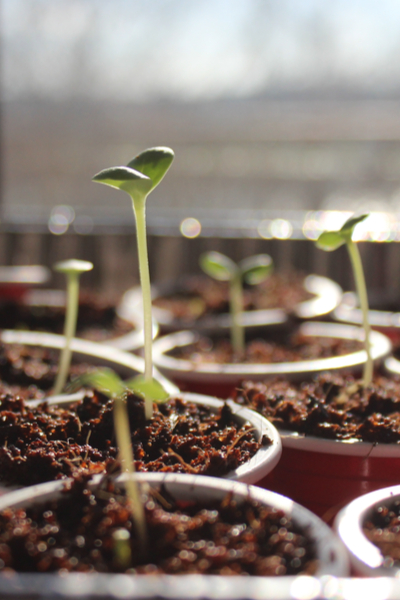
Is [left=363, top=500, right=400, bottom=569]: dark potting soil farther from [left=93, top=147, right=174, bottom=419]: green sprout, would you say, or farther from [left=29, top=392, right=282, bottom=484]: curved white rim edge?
[left=93, top=147, right=174, bottom=419]: green sprout

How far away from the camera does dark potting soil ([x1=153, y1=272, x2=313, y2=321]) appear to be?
1.74 meters

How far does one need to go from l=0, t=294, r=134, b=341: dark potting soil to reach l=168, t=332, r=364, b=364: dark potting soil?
275 mm

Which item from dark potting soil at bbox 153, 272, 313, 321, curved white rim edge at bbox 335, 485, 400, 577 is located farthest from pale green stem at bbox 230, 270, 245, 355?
curved white rim edge at bbox 335, 485, 400, 577

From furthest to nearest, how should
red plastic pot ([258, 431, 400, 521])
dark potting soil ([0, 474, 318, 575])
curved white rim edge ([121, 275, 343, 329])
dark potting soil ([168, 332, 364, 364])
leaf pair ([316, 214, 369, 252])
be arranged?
1. curved white rim edge ([121, 275, 343, 329])
2. dark potting soil ([168, 332, 364, 364])
3. leaf pair ([316, 214, 369, 252])
4. red plastic pot ([258, 431, 400, 521])
5. dark potting soil ([0, 474, 318, 575])

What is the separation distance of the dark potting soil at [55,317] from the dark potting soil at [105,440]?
743mm

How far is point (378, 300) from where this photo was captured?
6.03 feet

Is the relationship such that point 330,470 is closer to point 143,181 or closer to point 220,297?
point 143,181

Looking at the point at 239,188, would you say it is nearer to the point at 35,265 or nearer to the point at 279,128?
the point at 279,128

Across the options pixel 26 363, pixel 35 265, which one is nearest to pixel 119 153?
pixel 35 265

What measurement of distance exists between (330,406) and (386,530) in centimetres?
30

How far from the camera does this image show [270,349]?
1.38 m

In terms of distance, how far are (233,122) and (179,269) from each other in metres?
3.24

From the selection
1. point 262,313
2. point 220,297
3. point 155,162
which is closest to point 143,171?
point 155,162

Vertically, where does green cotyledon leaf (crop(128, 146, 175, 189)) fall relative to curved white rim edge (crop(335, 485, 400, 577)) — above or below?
above
